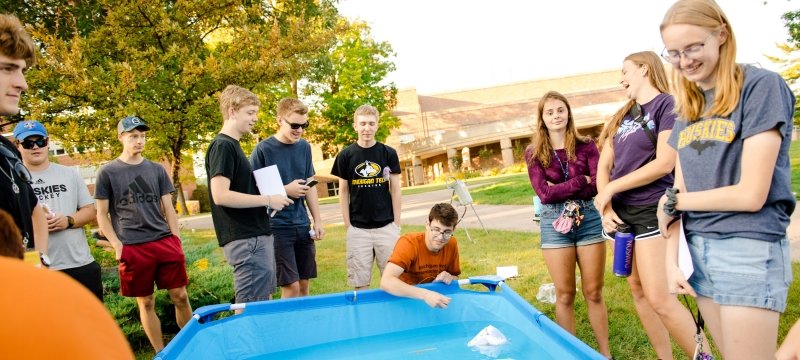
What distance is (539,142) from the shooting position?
3.12 meters

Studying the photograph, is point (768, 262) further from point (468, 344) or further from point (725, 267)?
point (468, 344)

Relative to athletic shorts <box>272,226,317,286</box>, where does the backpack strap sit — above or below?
above

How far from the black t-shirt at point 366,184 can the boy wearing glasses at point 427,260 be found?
516mm

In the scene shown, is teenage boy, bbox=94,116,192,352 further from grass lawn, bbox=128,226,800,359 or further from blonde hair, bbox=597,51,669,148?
blonde hair, bbox=597,51,669,148

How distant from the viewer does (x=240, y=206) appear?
306cm

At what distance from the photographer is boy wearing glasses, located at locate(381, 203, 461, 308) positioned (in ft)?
10.2

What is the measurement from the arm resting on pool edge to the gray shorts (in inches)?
31.7

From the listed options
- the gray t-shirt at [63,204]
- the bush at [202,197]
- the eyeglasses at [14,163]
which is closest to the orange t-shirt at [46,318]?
the eyeglasses at [14,163]

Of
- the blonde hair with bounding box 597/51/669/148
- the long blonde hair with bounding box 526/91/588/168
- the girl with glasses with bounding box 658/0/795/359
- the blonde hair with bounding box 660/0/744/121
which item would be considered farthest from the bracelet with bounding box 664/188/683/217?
the long blonde hair with bounding box 526/91/588/168

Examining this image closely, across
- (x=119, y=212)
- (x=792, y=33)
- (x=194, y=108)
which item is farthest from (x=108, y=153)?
(x=792, y=33)

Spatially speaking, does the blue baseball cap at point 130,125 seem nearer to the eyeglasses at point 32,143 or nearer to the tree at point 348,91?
the eyeglasses at point 32,143

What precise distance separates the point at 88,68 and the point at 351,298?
18.9ft

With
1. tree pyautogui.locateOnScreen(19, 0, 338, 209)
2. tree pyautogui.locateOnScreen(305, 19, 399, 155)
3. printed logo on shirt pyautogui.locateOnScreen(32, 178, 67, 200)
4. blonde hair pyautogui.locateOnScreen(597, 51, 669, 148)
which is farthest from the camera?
tree pyautogui.locateOnScreen(305, 19, 399, 155)

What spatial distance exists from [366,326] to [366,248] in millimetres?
679
